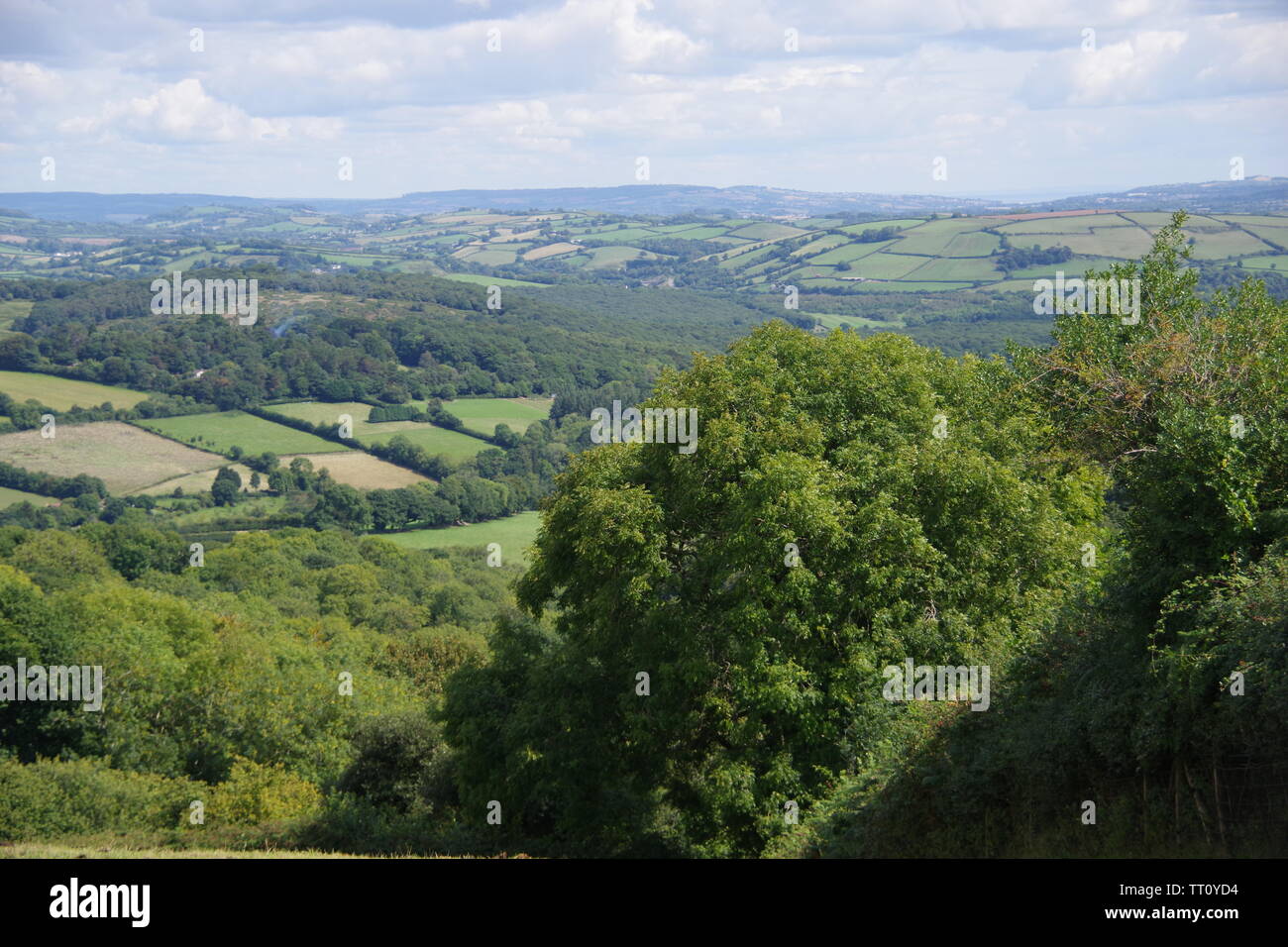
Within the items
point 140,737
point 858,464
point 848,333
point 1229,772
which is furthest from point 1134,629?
point 140,737

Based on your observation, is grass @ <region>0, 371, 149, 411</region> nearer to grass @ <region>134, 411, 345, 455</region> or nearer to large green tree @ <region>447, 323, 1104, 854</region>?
grass @ <region>134, 411, 345, 455</region>

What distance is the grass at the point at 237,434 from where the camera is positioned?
131 meters

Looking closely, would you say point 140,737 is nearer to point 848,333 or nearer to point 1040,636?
point 848,333

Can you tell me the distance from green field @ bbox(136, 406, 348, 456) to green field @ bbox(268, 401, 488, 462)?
4.83 metres

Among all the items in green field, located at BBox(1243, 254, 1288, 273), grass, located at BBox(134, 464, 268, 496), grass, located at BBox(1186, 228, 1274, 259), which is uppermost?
grass, located at BBox(1186, 228, 1274, 259)

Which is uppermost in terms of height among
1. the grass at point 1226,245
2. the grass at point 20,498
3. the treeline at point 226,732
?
the grass at point 1226,245

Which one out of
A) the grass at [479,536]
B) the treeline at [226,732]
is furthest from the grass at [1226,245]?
the treeline at [226,732]

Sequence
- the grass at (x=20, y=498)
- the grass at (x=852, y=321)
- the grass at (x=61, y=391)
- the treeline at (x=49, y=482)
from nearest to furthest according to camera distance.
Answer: the grass at (x=20, y=498) → the treeline at (x=49, y=482) → the grass at (x=61, y=391) → the grass at (x=852, y=321)

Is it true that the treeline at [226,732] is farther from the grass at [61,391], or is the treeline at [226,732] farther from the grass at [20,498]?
the grass at [61,391]

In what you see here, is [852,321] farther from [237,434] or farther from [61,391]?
[61,391]

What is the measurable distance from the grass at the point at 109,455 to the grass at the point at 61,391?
812cm

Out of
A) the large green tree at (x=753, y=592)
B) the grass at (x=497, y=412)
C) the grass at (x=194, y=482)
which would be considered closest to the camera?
the large green tree at (x=753, y=592)

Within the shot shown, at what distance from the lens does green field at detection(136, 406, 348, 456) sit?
13062 cm

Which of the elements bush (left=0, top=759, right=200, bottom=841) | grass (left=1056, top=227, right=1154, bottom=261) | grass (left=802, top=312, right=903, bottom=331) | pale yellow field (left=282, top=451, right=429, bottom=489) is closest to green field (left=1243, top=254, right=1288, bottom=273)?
grass (left=1056, top=227, right=1154, bottom=261)
